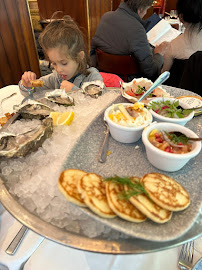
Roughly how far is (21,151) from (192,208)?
816mm

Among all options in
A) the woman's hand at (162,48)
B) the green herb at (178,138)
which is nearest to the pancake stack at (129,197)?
the green herb at (178,138)

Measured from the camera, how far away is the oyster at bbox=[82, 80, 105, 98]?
5.12ft

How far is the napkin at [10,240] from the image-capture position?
0.99m

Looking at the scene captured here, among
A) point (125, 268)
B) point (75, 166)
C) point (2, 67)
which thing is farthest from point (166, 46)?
point (125, 268)

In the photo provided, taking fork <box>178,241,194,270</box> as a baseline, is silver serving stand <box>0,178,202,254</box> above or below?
above

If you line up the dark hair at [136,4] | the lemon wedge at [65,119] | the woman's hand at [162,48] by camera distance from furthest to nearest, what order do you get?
the woman's hand at [162,48], the dark hair at [136,4], the lemon wedge at [65,119]

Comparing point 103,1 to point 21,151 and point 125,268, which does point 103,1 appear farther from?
point 125,268

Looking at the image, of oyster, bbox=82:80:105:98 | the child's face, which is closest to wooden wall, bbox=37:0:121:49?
the child's face

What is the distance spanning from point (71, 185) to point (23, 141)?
0.42 metres

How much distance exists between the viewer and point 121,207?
0.71m

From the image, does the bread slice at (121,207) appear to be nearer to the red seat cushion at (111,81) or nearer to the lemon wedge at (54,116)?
the lemon wedge at (54,116)

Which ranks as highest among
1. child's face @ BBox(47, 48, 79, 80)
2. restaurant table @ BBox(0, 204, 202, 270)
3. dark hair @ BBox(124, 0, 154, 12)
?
dark hair @ BBox(124, 0, 154, 12)

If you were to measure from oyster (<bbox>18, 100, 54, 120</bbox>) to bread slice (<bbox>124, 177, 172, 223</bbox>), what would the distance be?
82 cm

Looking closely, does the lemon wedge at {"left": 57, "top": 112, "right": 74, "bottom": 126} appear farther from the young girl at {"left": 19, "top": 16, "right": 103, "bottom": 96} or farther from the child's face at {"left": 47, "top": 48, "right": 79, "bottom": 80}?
the child's face at {"left": 47, "top": 48, "right": 79, "bottom": 80}
